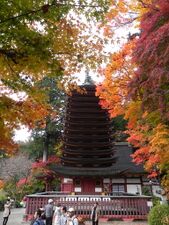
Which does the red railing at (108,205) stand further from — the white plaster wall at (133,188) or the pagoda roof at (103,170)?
the white plaster wall at (133,188)

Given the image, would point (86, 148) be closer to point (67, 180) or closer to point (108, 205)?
point (67, 180)

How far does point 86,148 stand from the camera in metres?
28.5

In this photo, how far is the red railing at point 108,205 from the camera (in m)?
18.6

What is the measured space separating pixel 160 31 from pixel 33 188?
94.6 feet

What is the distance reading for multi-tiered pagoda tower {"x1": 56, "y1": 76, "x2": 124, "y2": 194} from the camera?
26.9m

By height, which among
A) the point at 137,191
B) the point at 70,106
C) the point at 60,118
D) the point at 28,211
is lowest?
the point at 28,211

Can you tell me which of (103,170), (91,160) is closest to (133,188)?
(103,170)

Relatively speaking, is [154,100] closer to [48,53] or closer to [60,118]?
[48,53]

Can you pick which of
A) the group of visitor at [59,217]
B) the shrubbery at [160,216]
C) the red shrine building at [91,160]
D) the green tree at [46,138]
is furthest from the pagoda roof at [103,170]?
the green tree at [46,138]

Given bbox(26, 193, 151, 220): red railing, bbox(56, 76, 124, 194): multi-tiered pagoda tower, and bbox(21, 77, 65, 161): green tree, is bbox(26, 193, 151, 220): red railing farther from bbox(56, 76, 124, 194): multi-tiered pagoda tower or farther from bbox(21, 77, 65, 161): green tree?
bbox(21, 77, 65, 161): green tree

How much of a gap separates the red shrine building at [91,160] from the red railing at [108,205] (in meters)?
6.82

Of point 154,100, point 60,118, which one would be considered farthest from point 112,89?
point 60,118

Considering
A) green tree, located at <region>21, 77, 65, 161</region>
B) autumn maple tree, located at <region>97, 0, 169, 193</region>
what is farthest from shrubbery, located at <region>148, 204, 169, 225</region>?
green tree, located at <region>21, 77, 65, 161</region>

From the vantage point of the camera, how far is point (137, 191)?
2814 centimetres
